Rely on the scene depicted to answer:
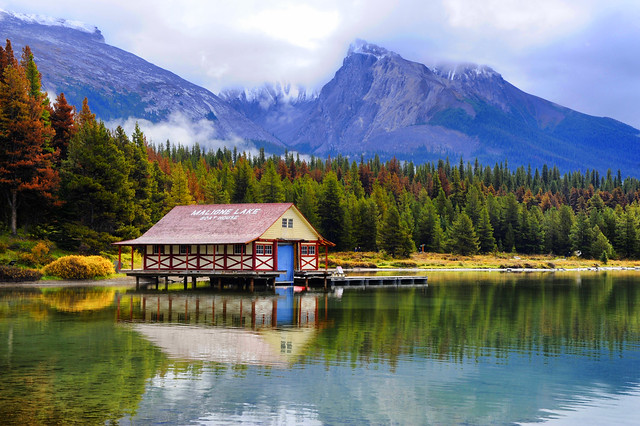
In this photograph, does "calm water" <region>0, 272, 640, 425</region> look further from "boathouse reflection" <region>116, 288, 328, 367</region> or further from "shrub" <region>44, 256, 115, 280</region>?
"shrub" <region>44, 256, 115, 280</region>

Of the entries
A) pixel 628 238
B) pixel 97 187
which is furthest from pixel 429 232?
pixel 97 187

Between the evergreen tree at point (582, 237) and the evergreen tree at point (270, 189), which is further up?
the evergreen tree at point (270, 189)


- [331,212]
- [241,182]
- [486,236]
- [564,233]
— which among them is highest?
[241,182]

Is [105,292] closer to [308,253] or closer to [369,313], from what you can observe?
[308,253]

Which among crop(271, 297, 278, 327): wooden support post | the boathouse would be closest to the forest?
the boathouse

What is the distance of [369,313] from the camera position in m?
35.9

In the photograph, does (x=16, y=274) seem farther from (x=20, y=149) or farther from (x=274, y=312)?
(x=274, y=312)

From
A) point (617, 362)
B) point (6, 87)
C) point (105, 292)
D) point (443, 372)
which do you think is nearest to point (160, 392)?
point (443, 372)

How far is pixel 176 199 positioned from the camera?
311 ft

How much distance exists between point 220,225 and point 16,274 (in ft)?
55.4

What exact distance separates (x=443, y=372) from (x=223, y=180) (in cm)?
13206

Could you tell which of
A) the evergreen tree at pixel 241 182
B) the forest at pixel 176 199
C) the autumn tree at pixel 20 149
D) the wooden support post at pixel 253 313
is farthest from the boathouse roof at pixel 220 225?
the evergreen tree at pixel 241 182

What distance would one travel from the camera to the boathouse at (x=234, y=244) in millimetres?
Result: 54156

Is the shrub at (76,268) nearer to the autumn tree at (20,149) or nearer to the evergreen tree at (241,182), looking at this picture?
the autumn tree at (20,149)
